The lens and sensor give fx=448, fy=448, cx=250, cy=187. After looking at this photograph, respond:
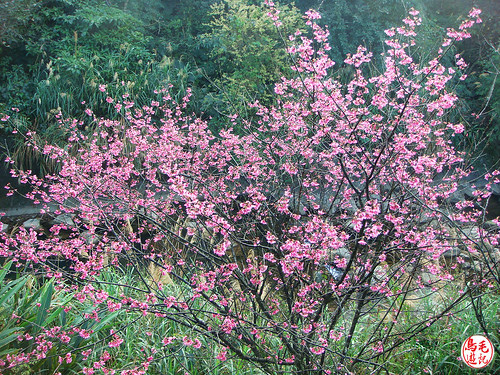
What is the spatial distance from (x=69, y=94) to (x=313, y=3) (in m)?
5.15

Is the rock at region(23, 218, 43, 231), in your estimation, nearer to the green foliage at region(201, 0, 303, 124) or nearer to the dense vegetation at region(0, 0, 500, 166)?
the dense vegetation at region(0, 0, 500, 166)

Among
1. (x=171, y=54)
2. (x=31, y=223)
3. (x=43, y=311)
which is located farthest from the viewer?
(x=171, y=54)

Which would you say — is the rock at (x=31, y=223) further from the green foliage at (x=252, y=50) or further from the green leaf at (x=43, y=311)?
the green leaf at (x=43, y=311)

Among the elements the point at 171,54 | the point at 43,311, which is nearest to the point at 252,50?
the point at 171,54

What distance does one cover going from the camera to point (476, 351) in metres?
2.62

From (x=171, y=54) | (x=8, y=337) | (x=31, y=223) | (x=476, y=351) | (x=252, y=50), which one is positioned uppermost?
(x=252, y=50)

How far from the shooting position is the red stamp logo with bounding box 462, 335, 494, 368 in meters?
2.61

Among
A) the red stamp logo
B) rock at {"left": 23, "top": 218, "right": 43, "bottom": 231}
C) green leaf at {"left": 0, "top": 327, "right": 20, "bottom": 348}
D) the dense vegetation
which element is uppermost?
the dense vegetation

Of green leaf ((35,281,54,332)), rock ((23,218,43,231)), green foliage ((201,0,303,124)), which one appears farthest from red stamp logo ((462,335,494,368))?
rock ((23,218,43,231))

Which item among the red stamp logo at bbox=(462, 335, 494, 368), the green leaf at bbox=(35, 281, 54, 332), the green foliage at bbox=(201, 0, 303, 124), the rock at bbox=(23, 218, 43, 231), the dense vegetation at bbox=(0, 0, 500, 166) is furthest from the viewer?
the dense vegetation at bbox=(0, 0, 500, 166)

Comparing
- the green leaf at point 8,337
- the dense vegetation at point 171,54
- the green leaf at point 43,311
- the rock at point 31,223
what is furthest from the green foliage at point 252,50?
the green leaf at point 8,337

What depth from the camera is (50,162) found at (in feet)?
22.0

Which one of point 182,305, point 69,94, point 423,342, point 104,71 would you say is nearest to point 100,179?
point 182,305

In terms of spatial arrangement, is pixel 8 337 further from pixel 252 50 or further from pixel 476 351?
pixel 252 50
